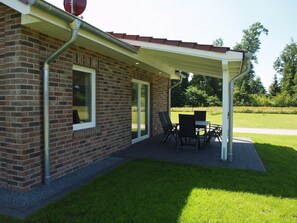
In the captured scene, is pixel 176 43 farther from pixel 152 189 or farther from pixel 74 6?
pixel 152 189

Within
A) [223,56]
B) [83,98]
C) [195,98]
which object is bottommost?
[83,98]

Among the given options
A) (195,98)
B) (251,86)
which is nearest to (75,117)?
(195,98)

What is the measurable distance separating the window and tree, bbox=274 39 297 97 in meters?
57.3

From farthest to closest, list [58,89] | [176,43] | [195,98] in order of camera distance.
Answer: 1. [195,98]
2. [176,43]
3. [58,89]

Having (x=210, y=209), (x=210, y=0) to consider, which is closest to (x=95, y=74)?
(x=210, y=209)

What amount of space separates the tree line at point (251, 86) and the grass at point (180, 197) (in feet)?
113

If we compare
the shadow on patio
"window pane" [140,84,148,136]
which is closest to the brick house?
the shadow on patio

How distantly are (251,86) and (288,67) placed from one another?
459 inches

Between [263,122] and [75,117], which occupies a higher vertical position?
[75,117]

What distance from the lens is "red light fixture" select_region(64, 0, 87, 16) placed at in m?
5.40

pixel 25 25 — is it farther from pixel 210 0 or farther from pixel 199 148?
pixel 210 0

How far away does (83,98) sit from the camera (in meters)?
5.79

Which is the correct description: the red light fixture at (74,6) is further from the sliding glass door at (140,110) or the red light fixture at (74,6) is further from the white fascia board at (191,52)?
the sliding glass door at (140,110)

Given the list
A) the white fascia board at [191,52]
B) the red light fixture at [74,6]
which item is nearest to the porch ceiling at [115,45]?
the white fascia board at [191,52]
